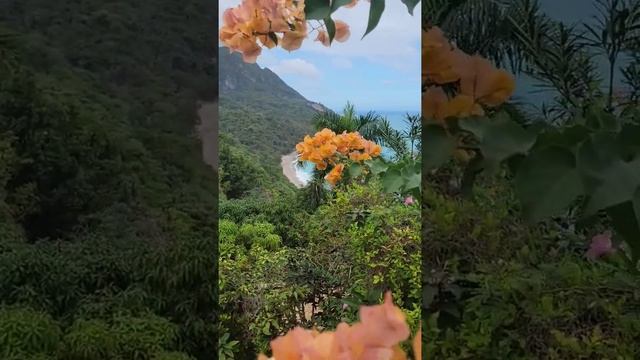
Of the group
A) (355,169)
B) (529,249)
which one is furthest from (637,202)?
(355,169)

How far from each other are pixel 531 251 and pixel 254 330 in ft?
4.10

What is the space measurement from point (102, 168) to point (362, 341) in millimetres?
1503

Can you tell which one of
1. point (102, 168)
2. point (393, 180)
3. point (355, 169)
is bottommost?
point (102, 168)

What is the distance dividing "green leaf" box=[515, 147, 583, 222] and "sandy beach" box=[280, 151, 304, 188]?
171 cm

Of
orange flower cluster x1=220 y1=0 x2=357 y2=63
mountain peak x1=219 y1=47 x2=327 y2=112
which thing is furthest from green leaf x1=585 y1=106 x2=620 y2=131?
mountain peak x1=219 y1=47 x2=327 y2=112

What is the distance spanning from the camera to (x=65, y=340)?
83.4 inches

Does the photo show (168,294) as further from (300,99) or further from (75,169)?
(300,99)

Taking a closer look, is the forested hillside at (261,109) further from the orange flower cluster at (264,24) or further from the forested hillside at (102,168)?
the orange flower cluster at (264,24)

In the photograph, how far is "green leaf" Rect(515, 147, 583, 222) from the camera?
41cm

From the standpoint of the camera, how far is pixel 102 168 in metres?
2.22

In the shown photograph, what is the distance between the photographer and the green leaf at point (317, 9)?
537mm

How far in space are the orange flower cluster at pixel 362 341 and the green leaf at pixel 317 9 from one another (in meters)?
0.41

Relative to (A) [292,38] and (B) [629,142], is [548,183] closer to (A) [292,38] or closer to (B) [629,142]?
(B) [629,142]

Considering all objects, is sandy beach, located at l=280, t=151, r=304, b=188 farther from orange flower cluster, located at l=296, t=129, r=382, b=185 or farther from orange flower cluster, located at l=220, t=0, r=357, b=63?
orange flower cluster, located at l=220, t=0, r=357, b=63
